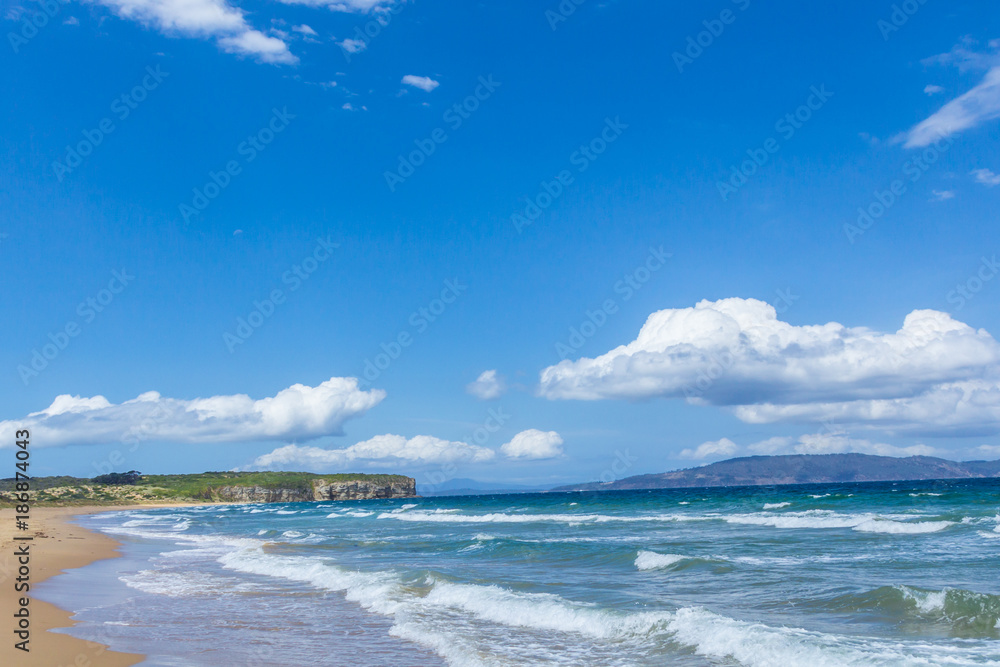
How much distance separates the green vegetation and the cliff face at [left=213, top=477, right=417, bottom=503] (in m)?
0.86

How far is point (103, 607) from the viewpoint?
51.1ft

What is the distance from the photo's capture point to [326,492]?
151 meters

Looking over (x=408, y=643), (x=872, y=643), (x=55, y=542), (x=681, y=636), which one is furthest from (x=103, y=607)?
(x=55, y=542)

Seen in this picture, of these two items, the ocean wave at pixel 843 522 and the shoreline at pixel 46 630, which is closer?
the shoreline at pixel 46 630

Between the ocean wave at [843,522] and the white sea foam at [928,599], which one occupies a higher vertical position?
the white sea foam at [928,599]

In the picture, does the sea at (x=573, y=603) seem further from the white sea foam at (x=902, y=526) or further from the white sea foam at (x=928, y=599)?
the white sea foam at (x=902, y=526)

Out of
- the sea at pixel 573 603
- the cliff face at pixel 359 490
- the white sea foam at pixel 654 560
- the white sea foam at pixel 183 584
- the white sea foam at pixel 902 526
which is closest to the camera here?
the sea at pixel 573 603

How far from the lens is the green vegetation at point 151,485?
108 meters

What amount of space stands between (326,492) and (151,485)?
35.4 m

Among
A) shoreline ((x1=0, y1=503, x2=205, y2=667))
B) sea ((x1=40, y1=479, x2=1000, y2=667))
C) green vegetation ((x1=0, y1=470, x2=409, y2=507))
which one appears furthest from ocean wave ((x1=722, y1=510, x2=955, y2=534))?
green vegetation ((x1=0, y1=470, x2=409, y2=507))

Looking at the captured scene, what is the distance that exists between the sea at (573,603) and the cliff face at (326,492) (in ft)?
399

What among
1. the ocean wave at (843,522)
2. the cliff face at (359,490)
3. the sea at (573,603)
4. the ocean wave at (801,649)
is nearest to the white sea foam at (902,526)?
the ocean wave at (843,522)

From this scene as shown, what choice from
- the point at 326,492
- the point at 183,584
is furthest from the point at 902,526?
the point at 326,492

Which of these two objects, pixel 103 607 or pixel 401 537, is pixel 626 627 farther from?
pixel 401 537
